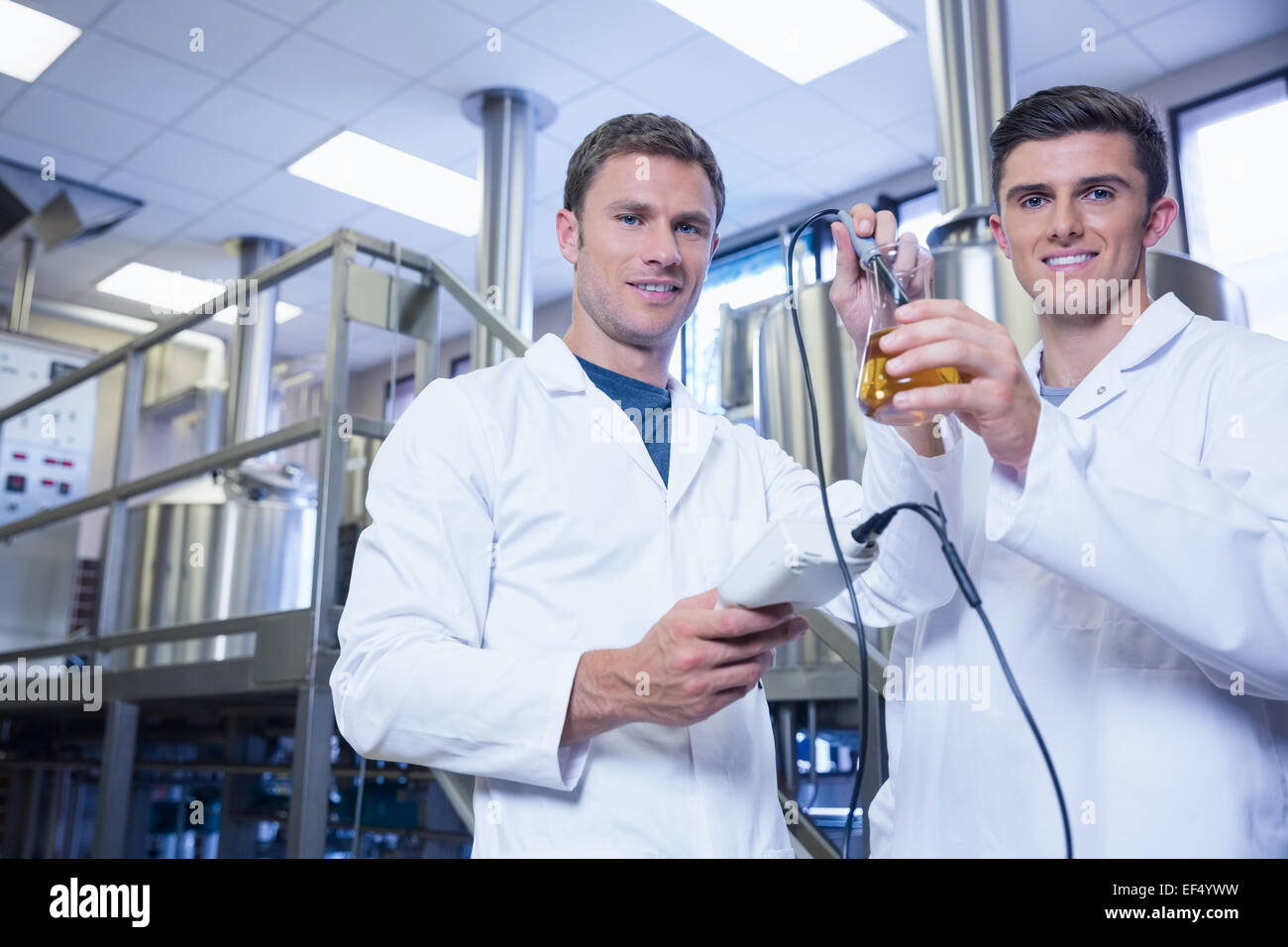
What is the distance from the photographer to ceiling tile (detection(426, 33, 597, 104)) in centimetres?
372

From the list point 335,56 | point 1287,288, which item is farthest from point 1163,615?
point 335,56

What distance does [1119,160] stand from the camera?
1000mm

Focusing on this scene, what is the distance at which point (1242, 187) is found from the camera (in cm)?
374

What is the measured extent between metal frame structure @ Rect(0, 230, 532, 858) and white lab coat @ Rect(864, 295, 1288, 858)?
87 cm

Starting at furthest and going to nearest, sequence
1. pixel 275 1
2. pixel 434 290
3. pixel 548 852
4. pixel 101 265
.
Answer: pixel 101 265 → pixel 275 1 → pixel 434 290 → pixel 548 852

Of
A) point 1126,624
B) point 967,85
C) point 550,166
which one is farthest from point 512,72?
point 1126,624

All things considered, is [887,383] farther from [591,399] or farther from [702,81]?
[702,81]

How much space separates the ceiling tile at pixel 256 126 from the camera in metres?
4.07

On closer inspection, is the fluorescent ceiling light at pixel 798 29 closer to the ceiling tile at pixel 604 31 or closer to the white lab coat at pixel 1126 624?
the ceiling tile at pixel 604 31

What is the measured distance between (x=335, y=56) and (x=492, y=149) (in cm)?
62

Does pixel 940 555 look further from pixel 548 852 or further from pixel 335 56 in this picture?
pixel 335 56

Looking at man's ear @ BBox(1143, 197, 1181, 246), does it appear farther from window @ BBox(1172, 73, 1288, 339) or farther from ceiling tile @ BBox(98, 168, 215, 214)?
ceiling tile @ BBox(98, 168, 215, 214)

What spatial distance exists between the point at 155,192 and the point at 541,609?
15.0ft
